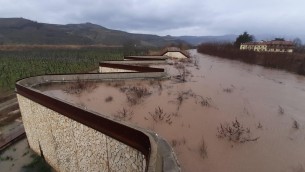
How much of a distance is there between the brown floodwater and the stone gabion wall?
→ 1.24 m

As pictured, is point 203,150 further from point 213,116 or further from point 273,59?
point 273,59

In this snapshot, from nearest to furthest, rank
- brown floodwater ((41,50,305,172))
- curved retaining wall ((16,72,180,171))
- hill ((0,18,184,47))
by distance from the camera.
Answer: curved retaining wall ((16,72,180,171)) < brown floodwater ((41,50,305,172)) < hill ((0,18,184,47))

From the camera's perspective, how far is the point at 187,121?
9539 mm

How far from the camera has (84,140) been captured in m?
8.63

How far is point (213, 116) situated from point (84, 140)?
4.95m

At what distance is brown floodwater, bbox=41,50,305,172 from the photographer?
708cm

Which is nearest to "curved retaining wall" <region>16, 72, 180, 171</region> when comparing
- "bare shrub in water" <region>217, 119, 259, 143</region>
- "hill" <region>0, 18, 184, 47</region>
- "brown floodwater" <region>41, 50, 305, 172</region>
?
"brown floodwater" <region>41, 50, 305, 172</region>

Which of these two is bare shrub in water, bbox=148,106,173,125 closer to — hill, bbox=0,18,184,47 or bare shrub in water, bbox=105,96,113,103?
bare shrub in water, bbox=105,96,113,103

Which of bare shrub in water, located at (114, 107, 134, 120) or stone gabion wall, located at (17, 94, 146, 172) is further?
bare shrub in water, located at (114, 107, 134, 120)

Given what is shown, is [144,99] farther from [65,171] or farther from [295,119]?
[295,119]

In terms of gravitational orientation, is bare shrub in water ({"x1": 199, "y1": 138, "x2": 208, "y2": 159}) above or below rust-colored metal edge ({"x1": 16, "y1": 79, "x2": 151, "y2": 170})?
below

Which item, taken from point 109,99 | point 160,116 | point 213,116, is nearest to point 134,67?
point 109,99

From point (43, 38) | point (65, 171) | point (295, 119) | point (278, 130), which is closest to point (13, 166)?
point (65, 171)

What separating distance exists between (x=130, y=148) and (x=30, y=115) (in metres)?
8.10
